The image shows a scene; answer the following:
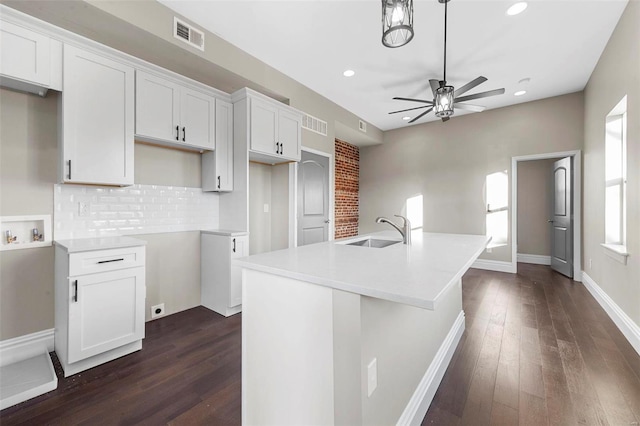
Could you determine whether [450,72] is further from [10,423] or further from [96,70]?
[10,423]

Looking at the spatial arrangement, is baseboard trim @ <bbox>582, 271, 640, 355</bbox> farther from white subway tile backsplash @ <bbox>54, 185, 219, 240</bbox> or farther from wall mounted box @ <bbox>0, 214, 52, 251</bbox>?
wall mounted box @ <bbox>0, 214, 52, 251</bbox>

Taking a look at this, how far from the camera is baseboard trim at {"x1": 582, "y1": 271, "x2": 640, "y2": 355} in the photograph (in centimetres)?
225

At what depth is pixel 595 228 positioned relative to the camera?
3.55 meters

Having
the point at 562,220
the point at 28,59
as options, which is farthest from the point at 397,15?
the point at 562,220

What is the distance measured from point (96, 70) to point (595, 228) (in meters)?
5.79

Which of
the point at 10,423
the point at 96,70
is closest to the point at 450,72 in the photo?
the point at 96,70

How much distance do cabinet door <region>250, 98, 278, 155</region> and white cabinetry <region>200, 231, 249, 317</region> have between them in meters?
1.07

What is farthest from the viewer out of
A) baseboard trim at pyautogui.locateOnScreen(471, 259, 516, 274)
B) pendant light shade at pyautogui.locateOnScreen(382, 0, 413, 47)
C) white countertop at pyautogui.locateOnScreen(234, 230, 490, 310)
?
baseboard trim at pyautogui.locateOnScreen(471, 259, 516, 274)

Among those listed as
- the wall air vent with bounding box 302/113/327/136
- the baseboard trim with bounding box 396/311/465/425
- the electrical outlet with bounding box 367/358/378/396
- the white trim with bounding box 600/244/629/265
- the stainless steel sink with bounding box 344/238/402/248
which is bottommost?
the baseboard trim with bounding box 396/311/465/425

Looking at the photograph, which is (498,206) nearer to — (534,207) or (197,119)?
(534,207)

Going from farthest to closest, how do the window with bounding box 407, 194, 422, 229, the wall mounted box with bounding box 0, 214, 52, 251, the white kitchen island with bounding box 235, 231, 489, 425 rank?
the window with bounding box 407, 194, 422, 229
the wall mounted box with bounding box 0, 214, 52, 251
the white kitchen island with bounding box 235, 231, 489, 425

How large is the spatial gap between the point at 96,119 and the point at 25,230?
1.03 metres

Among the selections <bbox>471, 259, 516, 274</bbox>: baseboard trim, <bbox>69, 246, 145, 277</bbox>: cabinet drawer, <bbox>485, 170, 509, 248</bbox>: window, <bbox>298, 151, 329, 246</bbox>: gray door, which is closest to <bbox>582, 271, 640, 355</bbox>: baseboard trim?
<bbox>471, 259, 516, 274</bbox>: baseboard trim

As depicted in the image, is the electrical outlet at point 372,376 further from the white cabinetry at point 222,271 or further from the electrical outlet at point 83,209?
the electrical outlet at point 83,209
